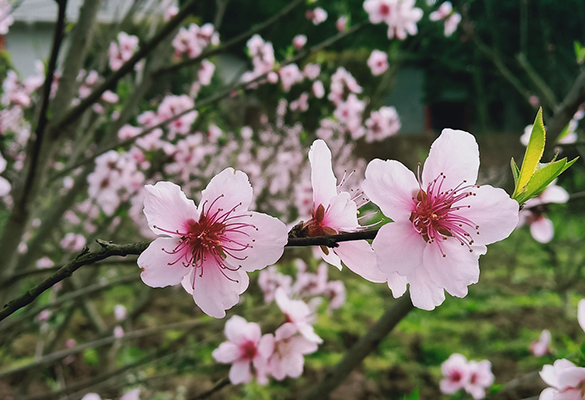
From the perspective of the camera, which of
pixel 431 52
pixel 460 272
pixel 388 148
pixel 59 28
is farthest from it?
pixel 431 52

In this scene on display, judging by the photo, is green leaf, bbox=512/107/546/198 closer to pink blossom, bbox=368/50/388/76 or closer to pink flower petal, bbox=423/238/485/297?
pink flower petal, bbox=423/238/485/297

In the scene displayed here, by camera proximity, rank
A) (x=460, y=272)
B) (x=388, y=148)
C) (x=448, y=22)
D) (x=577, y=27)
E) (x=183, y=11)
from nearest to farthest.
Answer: (x=460, y=272) < (x=183, y=11) < (x=448, y=22) < (x=388, y=148) < (x=577, y=27)

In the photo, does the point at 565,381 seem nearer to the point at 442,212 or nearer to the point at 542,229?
the point at 442,212

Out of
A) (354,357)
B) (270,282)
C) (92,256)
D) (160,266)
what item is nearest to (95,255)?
(92,256)

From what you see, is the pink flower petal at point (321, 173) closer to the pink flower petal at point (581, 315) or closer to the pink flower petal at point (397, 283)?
the pink flower petal at point (397, 283)

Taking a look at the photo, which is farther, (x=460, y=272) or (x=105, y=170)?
(x=105, y=170)

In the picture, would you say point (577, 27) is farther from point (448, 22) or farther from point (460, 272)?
point (460, 272)

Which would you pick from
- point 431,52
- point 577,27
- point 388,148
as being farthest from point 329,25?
point 577,27
